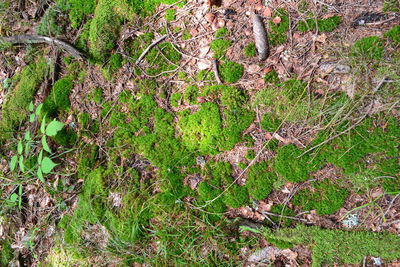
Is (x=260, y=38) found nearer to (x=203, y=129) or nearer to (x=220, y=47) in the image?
(x=220, y=47)

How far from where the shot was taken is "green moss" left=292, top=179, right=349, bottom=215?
2.35 m

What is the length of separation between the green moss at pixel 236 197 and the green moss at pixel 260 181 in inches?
2.4

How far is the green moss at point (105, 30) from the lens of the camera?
3.22 meters

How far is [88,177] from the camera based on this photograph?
314 centimetres

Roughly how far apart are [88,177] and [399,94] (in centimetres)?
321

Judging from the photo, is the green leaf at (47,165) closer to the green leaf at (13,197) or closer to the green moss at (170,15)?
the green leaf at (13,197)

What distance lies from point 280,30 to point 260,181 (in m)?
1.50

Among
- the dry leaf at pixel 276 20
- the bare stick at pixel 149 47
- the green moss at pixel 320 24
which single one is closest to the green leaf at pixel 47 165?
the bare stick at pixel 149 47

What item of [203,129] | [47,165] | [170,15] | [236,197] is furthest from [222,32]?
[47,165]

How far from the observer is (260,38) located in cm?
269

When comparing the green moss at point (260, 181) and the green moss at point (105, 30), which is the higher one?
the green moss at point (105, 30)

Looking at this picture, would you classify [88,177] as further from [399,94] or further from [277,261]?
[399,94]

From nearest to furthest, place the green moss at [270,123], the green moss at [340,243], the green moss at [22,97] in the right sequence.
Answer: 1. the green moss at [340,243]
2. the green moss at [270,123]
3. the green moss at [22,97]

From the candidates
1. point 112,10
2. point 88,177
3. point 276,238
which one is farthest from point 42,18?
point 276,238
